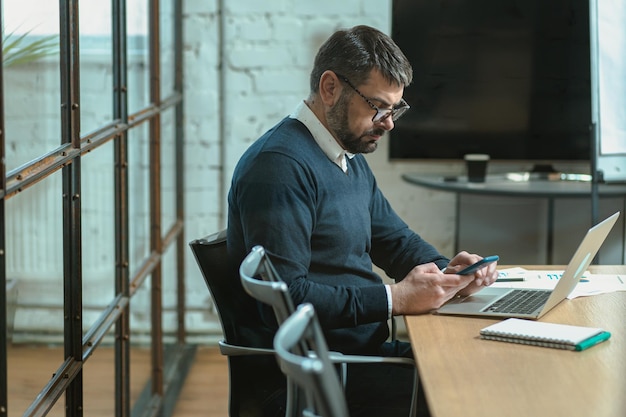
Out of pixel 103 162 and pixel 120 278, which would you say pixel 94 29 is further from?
pixel 120 278

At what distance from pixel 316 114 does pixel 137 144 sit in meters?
1.03

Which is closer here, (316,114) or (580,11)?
(316,114)

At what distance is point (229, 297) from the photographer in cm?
200

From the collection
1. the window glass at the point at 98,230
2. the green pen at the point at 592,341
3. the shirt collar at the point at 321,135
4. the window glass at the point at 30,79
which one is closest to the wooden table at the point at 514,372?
the green pen at the point at 592,341

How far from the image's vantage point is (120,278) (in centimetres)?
262

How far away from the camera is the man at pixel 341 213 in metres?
1.93

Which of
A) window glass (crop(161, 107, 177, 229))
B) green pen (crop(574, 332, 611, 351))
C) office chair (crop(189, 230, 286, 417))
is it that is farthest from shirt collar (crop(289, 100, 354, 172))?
window glass (crop(161, 107, 177, 229))

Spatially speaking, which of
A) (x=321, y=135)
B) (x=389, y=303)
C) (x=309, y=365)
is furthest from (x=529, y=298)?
(x=309, y=365)

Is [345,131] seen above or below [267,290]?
above

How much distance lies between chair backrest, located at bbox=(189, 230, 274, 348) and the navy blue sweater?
0.03m

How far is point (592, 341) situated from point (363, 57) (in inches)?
30.7

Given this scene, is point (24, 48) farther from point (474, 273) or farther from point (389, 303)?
point (474, 273)

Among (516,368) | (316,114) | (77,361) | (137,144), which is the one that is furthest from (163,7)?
(516,368)

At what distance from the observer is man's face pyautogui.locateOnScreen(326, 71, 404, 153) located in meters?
2.11
